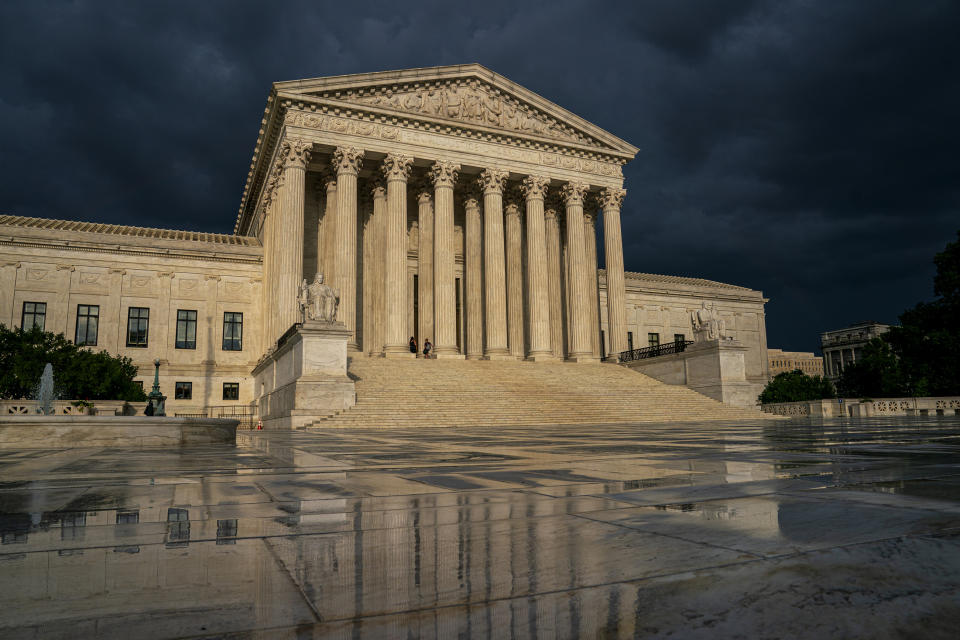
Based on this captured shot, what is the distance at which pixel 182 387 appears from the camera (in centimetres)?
4000

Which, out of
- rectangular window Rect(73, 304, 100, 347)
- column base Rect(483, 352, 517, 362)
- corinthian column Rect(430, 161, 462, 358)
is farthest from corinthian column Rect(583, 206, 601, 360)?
rectangular window Rect(73, 304, 100, 347)

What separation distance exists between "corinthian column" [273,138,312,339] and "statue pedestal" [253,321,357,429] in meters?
6.90

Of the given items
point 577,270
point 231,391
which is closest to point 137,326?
point 231,391

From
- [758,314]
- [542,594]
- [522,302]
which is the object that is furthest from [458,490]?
[758,314]

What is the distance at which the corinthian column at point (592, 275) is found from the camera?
4269 centimetres

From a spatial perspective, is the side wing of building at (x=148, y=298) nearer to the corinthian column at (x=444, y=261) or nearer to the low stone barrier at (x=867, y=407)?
the corinthian column at (x=444, y=261)

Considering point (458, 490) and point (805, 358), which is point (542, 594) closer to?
point (458, 490)

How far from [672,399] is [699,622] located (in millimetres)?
30590

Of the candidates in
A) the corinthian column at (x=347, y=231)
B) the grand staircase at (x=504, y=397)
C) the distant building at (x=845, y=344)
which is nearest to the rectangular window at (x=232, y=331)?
the corinthian column at (x=347, y=231)

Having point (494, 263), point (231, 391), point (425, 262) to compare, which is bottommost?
point (231, 391)

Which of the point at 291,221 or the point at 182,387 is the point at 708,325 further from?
the point at 182,387

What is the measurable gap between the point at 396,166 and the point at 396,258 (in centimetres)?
558

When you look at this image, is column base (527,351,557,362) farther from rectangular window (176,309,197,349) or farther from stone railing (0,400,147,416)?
stone railing (0,400,147,416)

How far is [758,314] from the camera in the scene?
61.9 metres
